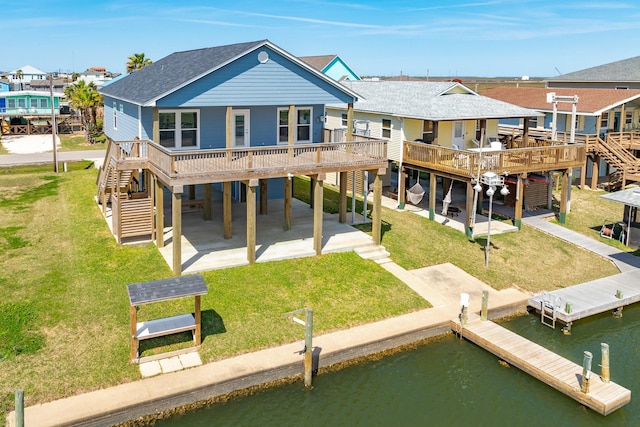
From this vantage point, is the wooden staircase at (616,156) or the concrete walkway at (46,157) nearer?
the wooden staircase at (616,156)

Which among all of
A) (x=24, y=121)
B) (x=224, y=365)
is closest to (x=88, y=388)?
(x=224, y=365)

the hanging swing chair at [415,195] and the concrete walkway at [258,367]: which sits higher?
the hanging swing chair at [415,195]

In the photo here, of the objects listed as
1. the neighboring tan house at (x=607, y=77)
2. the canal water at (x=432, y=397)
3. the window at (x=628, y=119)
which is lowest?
the canal water at (x=432, y=397)

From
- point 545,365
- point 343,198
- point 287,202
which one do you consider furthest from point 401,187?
point 545,365

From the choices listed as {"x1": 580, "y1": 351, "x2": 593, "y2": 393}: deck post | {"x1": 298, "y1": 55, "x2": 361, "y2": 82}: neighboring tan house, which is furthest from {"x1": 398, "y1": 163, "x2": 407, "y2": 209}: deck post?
{"x1": 298, "y1": 55, "x2": 361, "y2": 82}: neighboring tan house

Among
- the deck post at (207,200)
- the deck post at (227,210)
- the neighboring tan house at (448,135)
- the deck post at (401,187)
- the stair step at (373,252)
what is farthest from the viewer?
the deck post at (401,187)

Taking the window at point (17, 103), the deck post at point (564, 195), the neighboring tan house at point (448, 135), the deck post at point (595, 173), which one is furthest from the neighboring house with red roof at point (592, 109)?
the window at point (17, 103)

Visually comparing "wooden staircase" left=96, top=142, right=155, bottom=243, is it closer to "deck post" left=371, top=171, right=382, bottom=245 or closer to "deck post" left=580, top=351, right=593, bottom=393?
"deck post" left=371, top=171, right=382, bottom=245

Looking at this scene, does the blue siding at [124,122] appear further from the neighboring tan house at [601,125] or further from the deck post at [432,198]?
the neighboring tan house at [601,125]
